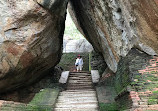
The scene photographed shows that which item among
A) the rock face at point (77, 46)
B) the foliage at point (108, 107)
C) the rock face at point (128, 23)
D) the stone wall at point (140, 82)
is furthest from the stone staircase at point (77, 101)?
the rock face at point (77, 46)

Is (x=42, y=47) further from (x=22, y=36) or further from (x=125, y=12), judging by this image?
(x=125, y=12)

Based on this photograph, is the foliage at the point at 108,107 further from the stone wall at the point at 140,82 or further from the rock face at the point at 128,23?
the rock face at the point at 128,23

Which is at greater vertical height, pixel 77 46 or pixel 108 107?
pixel 108 107

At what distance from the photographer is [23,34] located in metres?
6.08

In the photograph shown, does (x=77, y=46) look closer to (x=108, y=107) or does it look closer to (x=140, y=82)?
(x=108, y=107)

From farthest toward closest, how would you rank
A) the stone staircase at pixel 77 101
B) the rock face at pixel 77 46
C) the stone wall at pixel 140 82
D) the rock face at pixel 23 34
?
the rock face at pixel 77 46 < the rock face at pixel 23 34 < the stone staircase at pixel 77 101 < the stone wall at pixel 140 82

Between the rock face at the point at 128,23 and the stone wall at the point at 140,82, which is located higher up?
the rock face at the point at 128,23

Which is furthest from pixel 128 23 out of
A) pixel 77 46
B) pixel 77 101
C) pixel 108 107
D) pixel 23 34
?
pixel 77 46

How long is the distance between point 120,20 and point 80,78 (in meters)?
5.32

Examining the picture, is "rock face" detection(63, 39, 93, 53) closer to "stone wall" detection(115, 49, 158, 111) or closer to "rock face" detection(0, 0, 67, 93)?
"rock face" detection(0, 0, 67, 93)

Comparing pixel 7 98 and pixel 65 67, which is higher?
pixel 7 98

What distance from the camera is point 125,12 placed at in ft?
15.9

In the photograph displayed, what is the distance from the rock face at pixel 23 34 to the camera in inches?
227

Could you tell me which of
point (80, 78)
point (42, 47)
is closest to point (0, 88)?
point (42, 47)
